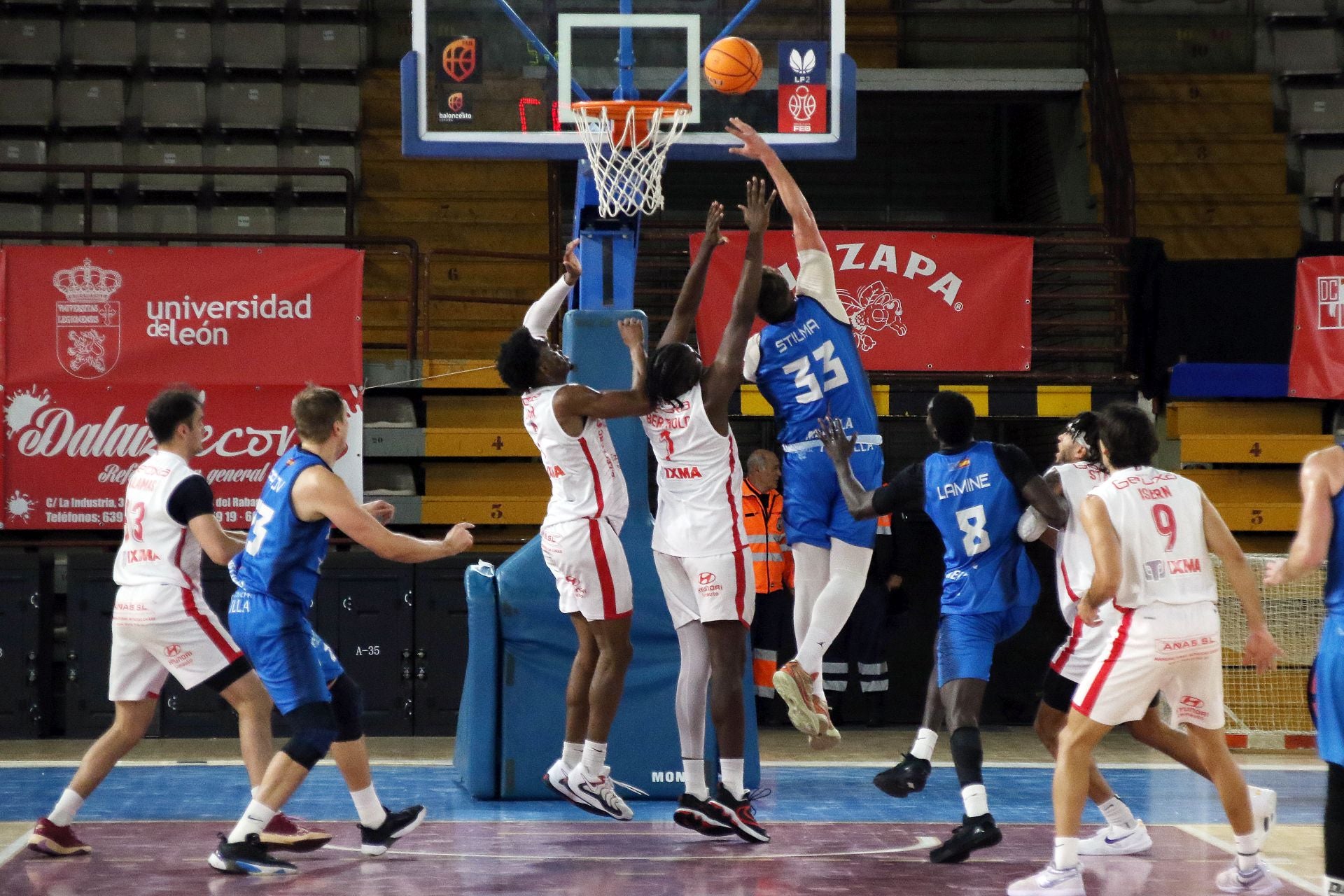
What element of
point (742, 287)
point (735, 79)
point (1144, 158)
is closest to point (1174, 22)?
point (1144, 158)

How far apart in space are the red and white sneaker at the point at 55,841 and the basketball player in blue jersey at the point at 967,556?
142 inches

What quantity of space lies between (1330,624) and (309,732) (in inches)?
156

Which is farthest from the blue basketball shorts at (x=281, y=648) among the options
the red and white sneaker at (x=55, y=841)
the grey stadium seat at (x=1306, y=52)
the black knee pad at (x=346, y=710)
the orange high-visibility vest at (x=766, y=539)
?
the grey stadium seat at (x=1306, y=52)

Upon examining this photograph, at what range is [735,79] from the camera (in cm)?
758

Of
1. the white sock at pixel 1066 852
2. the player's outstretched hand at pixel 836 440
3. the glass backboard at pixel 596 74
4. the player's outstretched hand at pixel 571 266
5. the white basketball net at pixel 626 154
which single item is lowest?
the white sock at pixel 1066 852

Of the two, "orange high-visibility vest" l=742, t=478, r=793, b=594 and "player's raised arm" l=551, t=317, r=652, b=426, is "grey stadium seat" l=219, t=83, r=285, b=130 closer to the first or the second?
"orange high-visibility vest" l=742, t=478, r=793, b=594

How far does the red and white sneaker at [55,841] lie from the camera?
21.5 feet

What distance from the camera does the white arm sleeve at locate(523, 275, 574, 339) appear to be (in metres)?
7.21

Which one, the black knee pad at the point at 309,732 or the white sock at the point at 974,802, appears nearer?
the black knee pad at the point at 309,732

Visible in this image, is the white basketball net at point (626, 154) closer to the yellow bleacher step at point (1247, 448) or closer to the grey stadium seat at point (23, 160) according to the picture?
the yellow bleacher step at point (1247, 448)

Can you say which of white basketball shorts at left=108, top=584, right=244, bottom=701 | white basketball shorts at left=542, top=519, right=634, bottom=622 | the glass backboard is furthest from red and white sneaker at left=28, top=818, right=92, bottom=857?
the glass backboard

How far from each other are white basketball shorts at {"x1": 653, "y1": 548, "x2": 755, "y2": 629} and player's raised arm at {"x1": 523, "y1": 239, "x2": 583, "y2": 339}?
1263 mm

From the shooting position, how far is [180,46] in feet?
50.4

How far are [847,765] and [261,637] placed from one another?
14.1 feet
